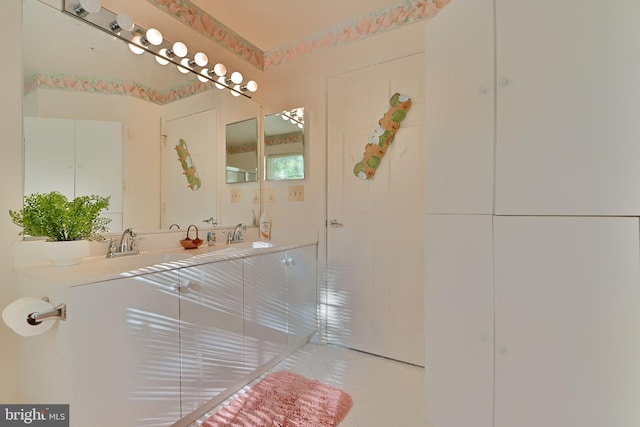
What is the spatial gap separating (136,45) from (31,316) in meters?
1.53

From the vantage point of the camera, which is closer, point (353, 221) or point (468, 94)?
point (468, 94)

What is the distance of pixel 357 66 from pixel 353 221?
46.6 inches

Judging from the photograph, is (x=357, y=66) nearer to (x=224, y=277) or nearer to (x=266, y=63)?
(x=266, y=63)

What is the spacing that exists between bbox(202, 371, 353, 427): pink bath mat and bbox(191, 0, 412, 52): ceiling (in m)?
2.55

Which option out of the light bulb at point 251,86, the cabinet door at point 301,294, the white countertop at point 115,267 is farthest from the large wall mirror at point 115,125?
the cabinet door at point 301,294

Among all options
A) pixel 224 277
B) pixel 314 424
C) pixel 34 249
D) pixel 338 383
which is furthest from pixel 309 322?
pixel 34 249

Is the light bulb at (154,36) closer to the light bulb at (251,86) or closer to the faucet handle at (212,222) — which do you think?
the light bulb at (251,86)

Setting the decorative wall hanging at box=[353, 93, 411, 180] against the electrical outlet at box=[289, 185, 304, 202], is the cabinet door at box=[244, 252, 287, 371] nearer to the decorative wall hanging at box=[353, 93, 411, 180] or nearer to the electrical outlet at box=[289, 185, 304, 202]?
the electrical outlet at box=[289, 185, 304, 202]

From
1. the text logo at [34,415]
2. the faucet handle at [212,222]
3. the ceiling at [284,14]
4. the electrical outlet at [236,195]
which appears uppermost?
the ceiling at [284,14]

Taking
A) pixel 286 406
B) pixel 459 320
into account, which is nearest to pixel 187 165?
pixel 286 406

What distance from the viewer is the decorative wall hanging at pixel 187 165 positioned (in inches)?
72.3

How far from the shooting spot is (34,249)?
123cm

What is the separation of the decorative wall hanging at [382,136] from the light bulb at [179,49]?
1395 millimetres

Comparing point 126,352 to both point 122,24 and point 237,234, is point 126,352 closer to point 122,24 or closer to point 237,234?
point 237,234
